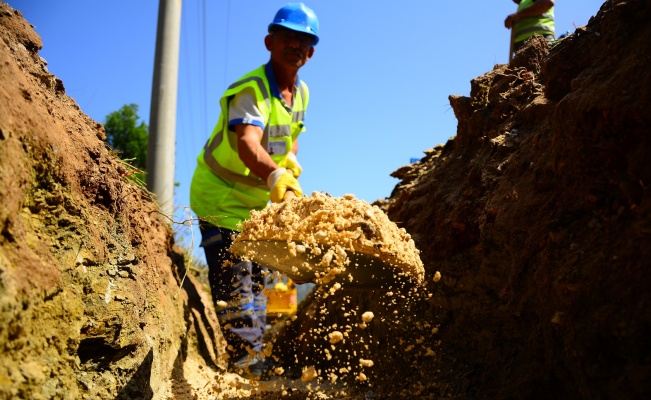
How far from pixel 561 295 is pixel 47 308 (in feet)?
6.11

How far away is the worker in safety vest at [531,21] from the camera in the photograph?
550cm

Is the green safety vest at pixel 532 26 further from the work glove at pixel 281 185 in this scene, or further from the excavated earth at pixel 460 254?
the work glove at pixel 281 185

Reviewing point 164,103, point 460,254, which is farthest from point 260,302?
point 164,103

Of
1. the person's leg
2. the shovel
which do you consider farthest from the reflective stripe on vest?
the shovel

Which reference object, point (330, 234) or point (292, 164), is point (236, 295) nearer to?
point (292, 164)

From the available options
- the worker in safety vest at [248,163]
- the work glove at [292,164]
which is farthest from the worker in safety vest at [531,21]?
the work glove at [292,164]

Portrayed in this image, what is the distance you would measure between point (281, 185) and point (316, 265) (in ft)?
2.87

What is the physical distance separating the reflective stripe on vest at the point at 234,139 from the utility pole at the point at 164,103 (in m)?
1.51

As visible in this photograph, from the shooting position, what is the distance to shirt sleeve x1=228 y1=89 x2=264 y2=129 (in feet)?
13.2

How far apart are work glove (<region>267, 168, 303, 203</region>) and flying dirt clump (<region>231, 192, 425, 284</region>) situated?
458 millimetres

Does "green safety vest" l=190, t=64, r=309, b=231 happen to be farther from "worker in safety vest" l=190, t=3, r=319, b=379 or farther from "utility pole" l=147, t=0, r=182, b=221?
"utility pole" l=147, t=0, r=182, b=221

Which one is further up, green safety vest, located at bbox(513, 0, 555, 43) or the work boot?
green safety vest, located at bbox(513, 0, 555, 43)

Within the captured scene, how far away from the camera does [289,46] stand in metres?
4.38

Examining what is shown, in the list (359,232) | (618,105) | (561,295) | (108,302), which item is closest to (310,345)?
(359,232)
